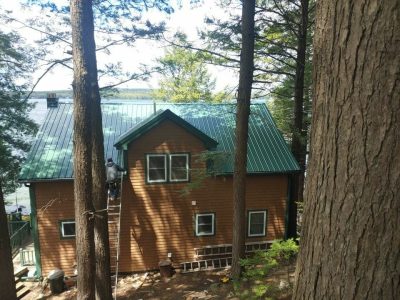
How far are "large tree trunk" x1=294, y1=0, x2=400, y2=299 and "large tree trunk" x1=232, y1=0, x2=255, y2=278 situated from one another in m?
7.79

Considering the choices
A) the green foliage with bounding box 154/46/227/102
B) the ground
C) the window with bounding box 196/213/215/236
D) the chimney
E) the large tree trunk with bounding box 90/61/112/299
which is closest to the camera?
the large tree trunk with bounding box 90/61/112/299

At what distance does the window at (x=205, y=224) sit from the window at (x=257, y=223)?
1618 millimetres

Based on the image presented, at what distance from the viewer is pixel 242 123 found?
9516mm

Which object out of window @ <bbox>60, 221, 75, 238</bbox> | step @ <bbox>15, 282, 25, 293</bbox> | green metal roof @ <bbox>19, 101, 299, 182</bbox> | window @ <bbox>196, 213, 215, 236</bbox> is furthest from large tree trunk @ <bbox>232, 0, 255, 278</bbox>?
step @ <bbox>15, 282, 25, 293</bbox>

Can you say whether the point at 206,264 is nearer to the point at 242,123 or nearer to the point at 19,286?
the point at 242,123

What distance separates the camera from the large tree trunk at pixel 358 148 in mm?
1341

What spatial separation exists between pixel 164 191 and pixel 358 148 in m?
12.0

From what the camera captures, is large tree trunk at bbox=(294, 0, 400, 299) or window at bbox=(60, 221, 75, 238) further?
window at bbox=(60, 221, 75, 238)

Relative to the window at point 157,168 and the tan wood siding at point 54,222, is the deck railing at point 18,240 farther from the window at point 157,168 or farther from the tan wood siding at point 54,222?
the window at point 157,168

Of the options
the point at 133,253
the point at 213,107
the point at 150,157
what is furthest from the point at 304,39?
the point at 133,253

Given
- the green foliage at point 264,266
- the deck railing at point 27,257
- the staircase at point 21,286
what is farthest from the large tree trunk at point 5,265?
the deck railing at point 27,257

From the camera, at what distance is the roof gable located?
1237 cm

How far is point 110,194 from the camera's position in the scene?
12289mm

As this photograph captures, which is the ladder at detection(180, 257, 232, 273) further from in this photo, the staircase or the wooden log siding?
the staircase
